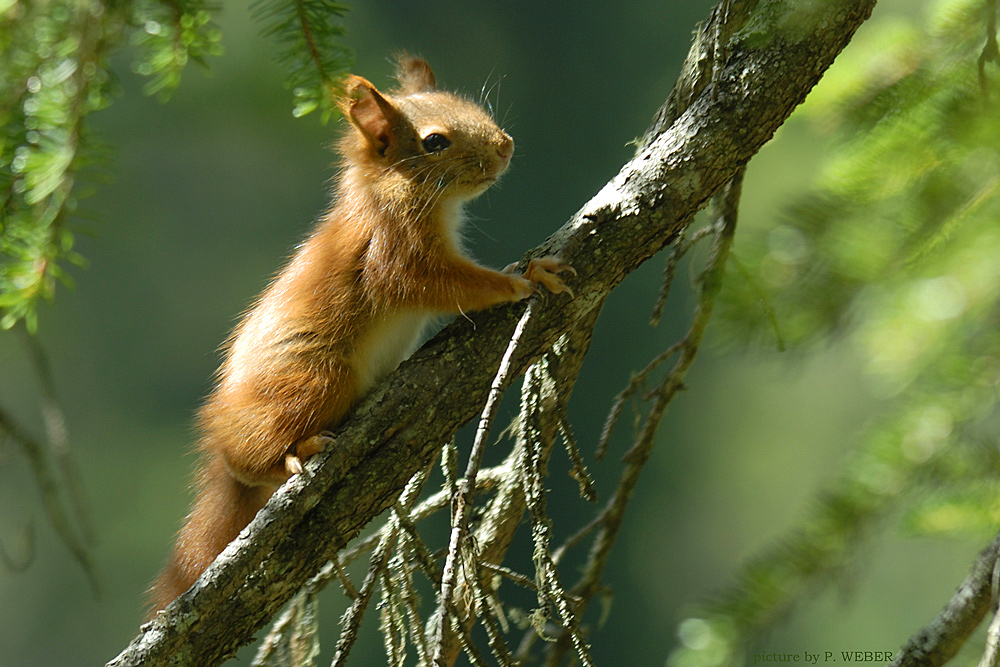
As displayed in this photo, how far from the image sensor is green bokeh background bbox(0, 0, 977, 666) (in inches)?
133

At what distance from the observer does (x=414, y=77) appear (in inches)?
71.6

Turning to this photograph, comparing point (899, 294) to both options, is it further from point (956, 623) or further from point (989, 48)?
point (956, 623)

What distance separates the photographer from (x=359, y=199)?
1.58 metres

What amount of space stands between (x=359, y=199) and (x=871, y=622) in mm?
2937

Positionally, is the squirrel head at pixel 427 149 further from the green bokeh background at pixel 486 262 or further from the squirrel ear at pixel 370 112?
the green bokeh background at pixel 486 262

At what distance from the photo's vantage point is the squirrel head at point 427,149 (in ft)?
5.06

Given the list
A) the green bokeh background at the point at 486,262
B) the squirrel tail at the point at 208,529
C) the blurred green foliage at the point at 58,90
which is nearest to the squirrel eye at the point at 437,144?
the squirrel tail at the point at 208,529

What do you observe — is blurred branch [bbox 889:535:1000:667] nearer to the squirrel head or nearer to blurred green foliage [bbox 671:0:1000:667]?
blurred green foliage [bbox 671:0:1000:667]

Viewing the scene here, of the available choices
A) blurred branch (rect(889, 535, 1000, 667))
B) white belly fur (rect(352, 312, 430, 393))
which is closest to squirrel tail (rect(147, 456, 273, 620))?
white belly fur (rect(352, 312, 430, 393))

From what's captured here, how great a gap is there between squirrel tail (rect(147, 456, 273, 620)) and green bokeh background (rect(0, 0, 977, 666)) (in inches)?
76.7

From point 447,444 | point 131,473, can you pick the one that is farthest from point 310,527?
point 131,473

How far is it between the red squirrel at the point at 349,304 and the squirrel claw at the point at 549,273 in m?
0.15

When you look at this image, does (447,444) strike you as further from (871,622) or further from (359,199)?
(871,622)

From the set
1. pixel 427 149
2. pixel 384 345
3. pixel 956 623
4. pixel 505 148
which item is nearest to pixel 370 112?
pixel 427 149
